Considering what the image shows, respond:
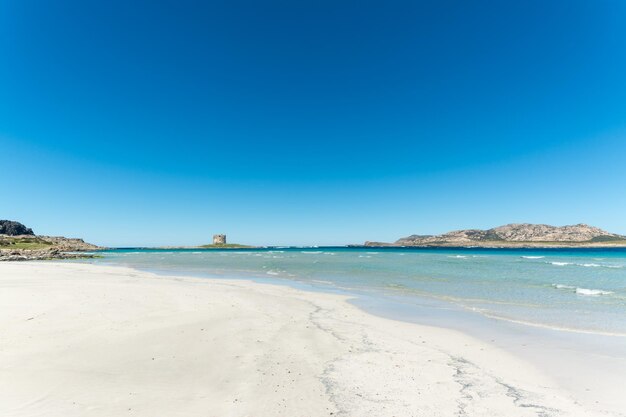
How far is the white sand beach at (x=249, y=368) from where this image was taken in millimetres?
5820

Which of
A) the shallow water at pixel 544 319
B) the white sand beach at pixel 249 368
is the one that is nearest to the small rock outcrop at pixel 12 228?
the white sand beach at pixel 249 368

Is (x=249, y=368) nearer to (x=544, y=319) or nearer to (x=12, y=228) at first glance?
(x=544, y=319)

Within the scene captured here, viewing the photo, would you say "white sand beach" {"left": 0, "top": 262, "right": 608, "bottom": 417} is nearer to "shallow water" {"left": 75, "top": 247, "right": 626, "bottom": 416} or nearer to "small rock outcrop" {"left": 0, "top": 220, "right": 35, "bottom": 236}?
"shallow water" {"left": 75, "top": 247, "right": 626, "bottom": 416}

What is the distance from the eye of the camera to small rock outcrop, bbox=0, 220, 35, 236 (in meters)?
136

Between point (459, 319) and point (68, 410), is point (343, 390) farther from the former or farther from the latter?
point (459, 319)

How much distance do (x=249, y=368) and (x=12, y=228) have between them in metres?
177

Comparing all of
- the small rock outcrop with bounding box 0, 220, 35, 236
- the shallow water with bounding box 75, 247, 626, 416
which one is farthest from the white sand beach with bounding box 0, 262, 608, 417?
the small rock outcrop with bounding box 0, 220, 35, 236

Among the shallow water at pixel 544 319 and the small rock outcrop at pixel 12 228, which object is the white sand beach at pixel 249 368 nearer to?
the shallow water at pixel 544 319

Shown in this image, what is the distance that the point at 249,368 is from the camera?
7.65 metres

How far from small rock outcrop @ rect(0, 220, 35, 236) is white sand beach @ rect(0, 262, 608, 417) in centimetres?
16431

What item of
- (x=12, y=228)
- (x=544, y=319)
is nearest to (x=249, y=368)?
(x=544, y=319)

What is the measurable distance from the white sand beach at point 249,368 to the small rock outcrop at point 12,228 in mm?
164313

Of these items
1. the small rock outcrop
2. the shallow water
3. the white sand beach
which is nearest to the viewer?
the white sand beach

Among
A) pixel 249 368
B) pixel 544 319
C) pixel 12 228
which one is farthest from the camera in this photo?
pixel 12 228
